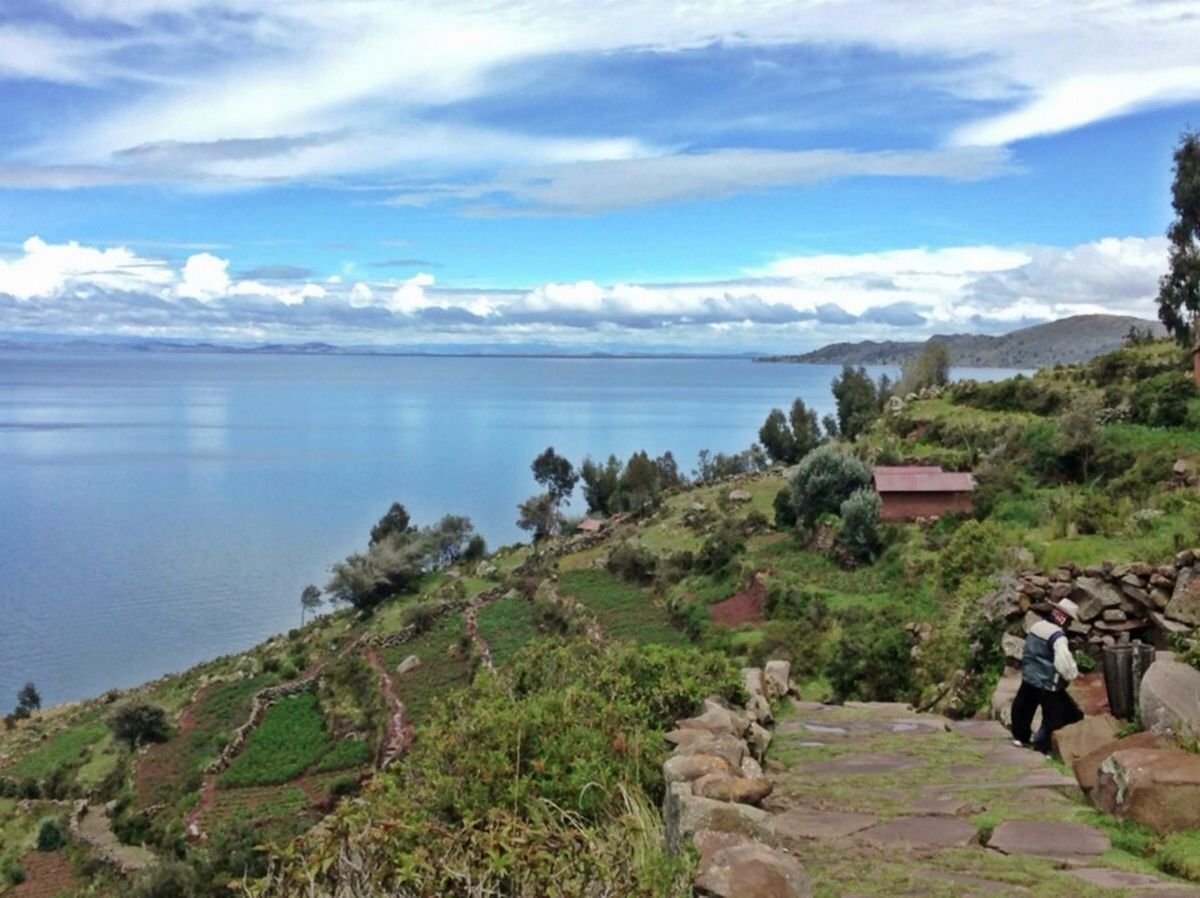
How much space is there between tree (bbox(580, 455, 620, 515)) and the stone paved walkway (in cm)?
5564

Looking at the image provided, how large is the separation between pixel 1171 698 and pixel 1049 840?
2.22 m

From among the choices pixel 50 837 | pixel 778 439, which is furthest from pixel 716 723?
pixel 778 439

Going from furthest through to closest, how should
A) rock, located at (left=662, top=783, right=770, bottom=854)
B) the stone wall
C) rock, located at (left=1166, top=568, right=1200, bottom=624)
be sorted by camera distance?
the stone wall → rock, located at (left=1166, top=568, right=1200, bottom=624) → rock, located at (left=662, top=783, right=770, bottom=854)

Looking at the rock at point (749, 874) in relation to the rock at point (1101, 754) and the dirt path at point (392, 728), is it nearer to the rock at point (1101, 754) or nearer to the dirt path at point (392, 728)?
the rock at point (1101, 754)

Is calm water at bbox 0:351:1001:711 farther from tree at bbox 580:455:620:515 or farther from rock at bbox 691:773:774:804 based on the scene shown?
rock at bbox 691:773:774:804

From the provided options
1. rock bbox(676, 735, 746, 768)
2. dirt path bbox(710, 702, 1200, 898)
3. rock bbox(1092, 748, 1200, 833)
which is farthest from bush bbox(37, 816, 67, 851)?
rock bbox(1092, 748, 1200, 833)

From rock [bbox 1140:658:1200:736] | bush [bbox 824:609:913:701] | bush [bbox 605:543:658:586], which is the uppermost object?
rock [bbox 1140:658:1200:736]

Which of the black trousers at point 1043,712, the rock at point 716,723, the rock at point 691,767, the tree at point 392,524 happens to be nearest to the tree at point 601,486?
the tree at point 392,524

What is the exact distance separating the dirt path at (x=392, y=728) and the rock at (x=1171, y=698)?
16908 mm

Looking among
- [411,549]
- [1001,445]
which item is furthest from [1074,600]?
[411,549]

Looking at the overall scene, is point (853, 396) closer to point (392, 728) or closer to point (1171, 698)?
point (392, 728)

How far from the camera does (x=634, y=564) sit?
3472 cm

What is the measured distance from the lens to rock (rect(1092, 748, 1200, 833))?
212 inches

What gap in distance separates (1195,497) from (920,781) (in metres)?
11.3
